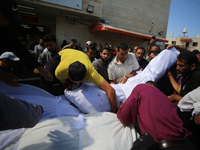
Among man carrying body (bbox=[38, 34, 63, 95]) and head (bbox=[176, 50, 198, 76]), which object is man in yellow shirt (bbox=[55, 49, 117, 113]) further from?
head (bbox=[176, 50, 198, 76])

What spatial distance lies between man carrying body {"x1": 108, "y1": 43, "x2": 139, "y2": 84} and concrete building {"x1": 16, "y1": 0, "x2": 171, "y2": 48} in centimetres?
560

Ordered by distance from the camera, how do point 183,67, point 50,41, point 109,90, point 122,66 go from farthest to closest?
point 122,66 → point 50,41 → point 109,90 → point 183,67

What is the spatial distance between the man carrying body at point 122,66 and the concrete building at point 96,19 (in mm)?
5603

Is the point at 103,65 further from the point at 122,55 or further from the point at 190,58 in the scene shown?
the point at 190,58

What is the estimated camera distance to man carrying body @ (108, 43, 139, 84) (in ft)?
8.12

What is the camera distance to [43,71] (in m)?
1.59

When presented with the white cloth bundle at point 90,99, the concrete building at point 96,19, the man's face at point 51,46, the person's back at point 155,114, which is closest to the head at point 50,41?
the man's face at point 51,46

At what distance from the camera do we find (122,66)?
2570 millimetres

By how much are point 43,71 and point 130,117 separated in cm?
126

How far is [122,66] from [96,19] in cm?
700

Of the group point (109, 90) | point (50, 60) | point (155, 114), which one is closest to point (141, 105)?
point (155, 114)

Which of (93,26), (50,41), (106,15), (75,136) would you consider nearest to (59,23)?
(93,26)

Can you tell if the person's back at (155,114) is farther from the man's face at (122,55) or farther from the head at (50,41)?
the head at (50,41)

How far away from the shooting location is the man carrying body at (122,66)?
247 centimetres
